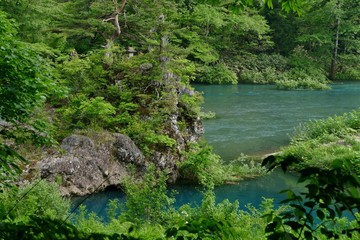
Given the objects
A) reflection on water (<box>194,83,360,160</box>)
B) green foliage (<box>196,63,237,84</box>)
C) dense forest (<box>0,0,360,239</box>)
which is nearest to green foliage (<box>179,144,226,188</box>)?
dense forest (<box>0,0,360,239</box>)

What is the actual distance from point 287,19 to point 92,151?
27242 millimetres

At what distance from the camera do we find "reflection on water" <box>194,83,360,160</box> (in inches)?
477

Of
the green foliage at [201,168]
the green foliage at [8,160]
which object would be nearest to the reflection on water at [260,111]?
the green foliage at [201,168]

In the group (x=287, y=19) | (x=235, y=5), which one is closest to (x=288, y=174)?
(x=235, y=5)

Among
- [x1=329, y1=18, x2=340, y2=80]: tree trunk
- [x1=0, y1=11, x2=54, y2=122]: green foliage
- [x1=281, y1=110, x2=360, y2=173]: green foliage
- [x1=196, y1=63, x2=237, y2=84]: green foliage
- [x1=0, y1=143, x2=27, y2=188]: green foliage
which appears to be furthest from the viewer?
[x1=329, y1=18, x2=340, y2=80]: tree trunk


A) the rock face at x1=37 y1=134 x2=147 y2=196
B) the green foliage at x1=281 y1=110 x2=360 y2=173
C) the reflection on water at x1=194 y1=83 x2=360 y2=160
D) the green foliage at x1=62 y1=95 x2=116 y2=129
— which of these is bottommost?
the reflection on water at x1=194 y1=83 x2=360 y2=160

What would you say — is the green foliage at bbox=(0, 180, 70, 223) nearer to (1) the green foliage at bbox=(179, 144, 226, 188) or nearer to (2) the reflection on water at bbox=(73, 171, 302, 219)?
(2) the reflection on water at bbox=(73, 171, 302, 219)

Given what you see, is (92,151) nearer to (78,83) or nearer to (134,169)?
(134,169)

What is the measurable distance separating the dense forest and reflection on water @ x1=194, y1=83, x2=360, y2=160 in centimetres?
87

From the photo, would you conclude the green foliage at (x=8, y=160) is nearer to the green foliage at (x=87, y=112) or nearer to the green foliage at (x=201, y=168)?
the green foliage at (x=87, y=112)

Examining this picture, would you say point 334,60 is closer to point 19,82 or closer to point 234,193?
point 234,193

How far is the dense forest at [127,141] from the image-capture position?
4.89 ft

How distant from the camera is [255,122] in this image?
48.5ft

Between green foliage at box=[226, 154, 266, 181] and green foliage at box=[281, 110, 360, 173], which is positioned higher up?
green foliage at box=[281, 110, 360, 173]
